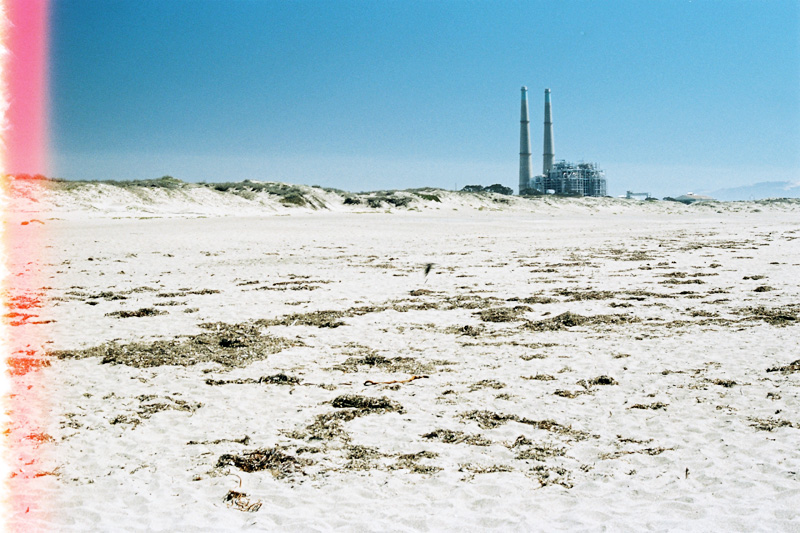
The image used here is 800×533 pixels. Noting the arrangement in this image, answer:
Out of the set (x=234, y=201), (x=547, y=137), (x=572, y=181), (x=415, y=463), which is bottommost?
(x=415, y=463)

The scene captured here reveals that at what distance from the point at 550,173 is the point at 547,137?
26.5 feet

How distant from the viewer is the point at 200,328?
9.10m

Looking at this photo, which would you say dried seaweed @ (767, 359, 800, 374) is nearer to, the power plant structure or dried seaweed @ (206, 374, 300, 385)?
dried seaweed @ (206, 374, 300, 385)

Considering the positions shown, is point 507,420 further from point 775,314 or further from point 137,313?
point 137,313

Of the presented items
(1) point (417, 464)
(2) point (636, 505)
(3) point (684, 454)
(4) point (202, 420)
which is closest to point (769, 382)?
(3) point (684, 454)

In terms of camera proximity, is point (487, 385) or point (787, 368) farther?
point (787, 368)

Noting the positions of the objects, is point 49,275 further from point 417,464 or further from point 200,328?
point 417,464

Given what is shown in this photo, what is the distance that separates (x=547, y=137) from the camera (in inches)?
3794

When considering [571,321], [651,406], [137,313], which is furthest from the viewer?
[137,313]

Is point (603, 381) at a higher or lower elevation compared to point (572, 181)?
lower

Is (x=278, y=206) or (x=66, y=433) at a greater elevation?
(x=278, y=206)

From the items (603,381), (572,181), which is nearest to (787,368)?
(603,381)

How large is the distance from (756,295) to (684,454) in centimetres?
727

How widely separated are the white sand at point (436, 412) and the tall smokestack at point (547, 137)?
3284 inches
